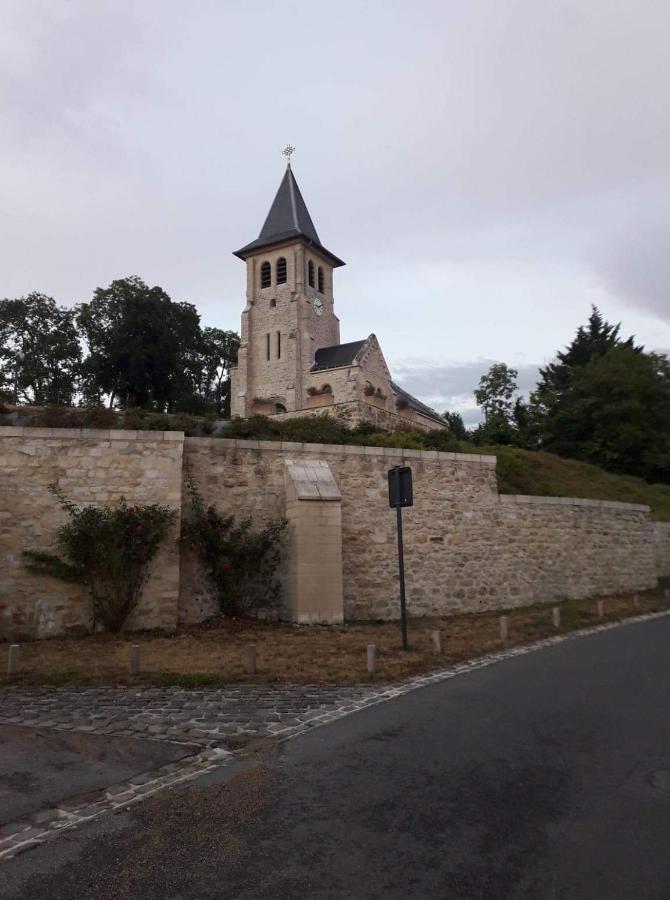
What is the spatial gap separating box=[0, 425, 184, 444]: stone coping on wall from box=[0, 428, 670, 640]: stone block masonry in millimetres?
25

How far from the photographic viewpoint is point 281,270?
44062mm

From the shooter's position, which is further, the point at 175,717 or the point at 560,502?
the point at 560,502

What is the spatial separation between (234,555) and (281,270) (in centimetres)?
3459

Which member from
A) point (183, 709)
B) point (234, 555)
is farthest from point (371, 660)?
point (234, 555)

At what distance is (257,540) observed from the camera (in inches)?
501

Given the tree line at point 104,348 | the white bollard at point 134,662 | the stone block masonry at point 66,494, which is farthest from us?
the tree line at point 104,348

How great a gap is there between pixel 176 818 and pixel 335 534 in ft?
29.0

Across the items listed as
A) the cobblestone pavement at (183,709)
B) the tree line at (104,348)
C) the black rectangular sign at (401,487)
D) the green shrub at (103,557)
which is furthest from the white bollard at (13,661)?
the tree line at (104,348)

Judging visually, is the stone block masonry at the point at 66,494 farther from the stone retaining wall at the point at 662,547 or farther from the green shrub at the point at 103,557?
the stone retaining wall at the point at 662,547

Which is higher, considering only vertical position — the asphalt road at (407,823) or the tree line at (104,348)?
the tree line at (104,348)

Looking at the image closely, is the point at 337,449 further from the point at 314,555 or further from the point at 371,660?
the point at 371,660

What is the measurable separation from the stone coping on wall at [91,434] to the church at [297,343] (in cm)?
2379

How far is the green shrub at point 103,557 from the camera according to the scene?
11266 mm

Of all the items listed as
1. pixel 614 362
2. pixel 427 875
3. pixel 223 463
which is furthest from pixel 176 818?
pixel 614 362
